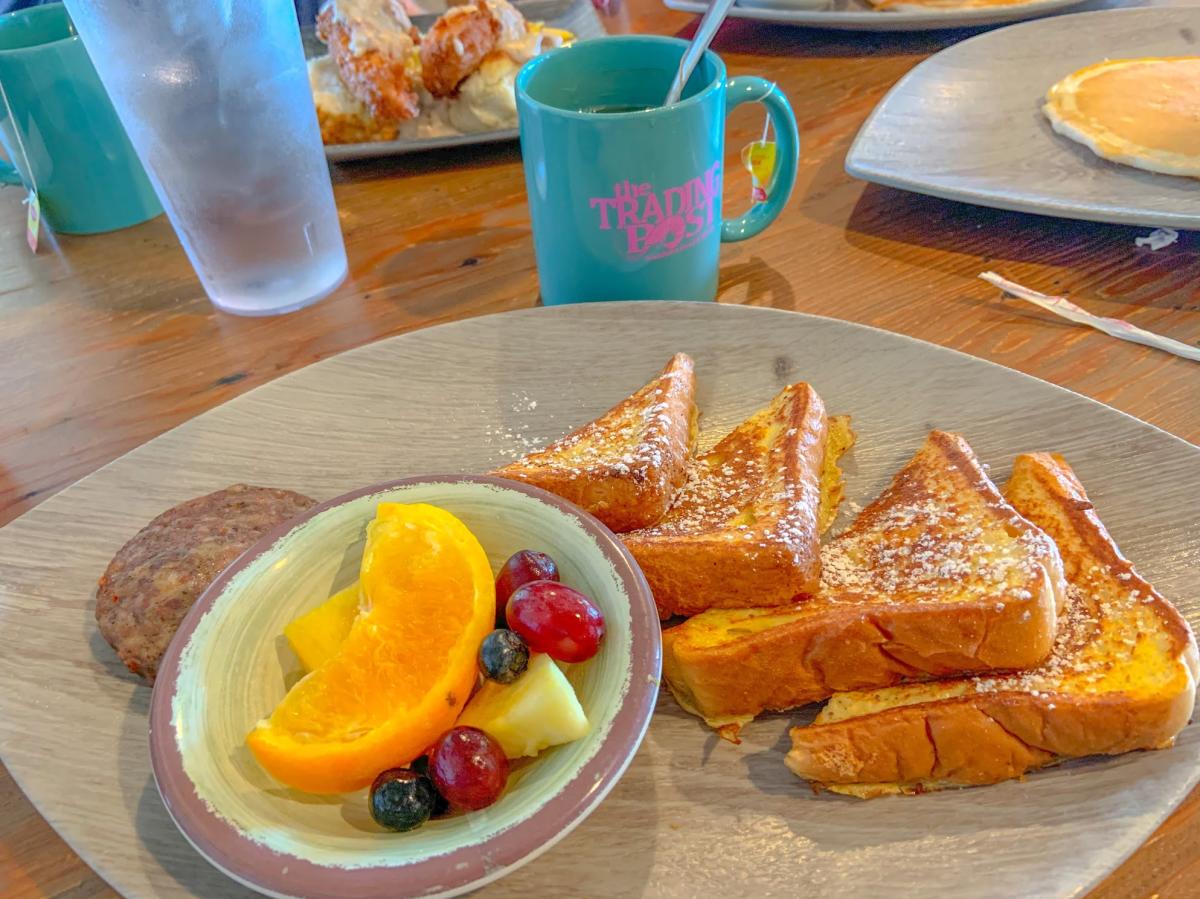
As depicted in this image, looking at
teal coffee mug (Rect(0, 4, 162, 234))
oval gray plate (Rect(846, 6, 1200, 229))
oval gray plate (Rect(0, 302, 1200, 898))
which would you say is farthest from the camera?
teal coffee mug (Rect(0, 4, 162, 234))

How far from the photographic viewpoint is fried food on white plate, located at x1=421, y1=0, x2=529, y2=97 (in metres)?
1.99

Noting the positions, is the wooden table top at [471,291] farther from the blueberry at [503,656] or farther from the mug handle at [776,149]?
the blueberry at [503,656]

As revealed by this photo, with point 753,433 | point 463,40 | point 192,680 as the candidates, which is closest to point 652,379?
point 753,433

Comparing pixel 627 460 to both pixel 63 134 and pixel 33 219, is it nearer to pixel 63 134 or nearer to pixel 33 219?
pixel 63 134

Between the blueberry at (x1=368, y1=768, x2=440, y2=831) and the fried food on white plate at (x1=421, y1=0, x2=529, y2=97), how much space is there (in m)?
1.71

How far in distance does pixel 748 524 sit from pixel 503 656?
0.38m

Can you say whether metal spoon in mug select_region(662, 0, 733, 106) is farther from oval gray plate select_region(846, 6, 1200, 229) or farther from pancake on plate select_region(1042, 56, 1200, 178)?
pancake on plate select_region(1042, 56, 1200, 178)

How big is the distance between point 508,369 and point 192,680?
719 millimetres

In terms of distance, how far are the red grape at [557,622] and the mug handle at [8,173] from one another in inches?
67.1

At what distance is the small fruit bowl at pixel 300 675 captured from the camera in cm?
73

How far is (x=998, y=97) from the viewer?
6.61 ft

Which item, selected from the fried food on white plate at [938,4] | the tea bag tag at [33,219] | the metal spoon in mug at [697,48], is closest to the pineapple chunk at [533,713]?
the metal spoon in mug at [697,48]

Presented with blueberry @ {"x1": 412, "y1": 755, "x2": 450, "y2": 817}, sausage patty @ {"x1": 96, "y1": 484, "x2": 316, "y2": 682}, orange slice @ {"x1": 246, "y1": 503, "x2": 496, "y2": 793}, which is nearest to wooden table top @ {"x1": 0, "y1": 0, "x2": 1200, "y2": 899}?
sausage patty @ {"x1": 96, "y1": 484, "x2": 316, "y2": 682}

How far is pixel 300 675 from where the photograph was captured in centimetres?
96
